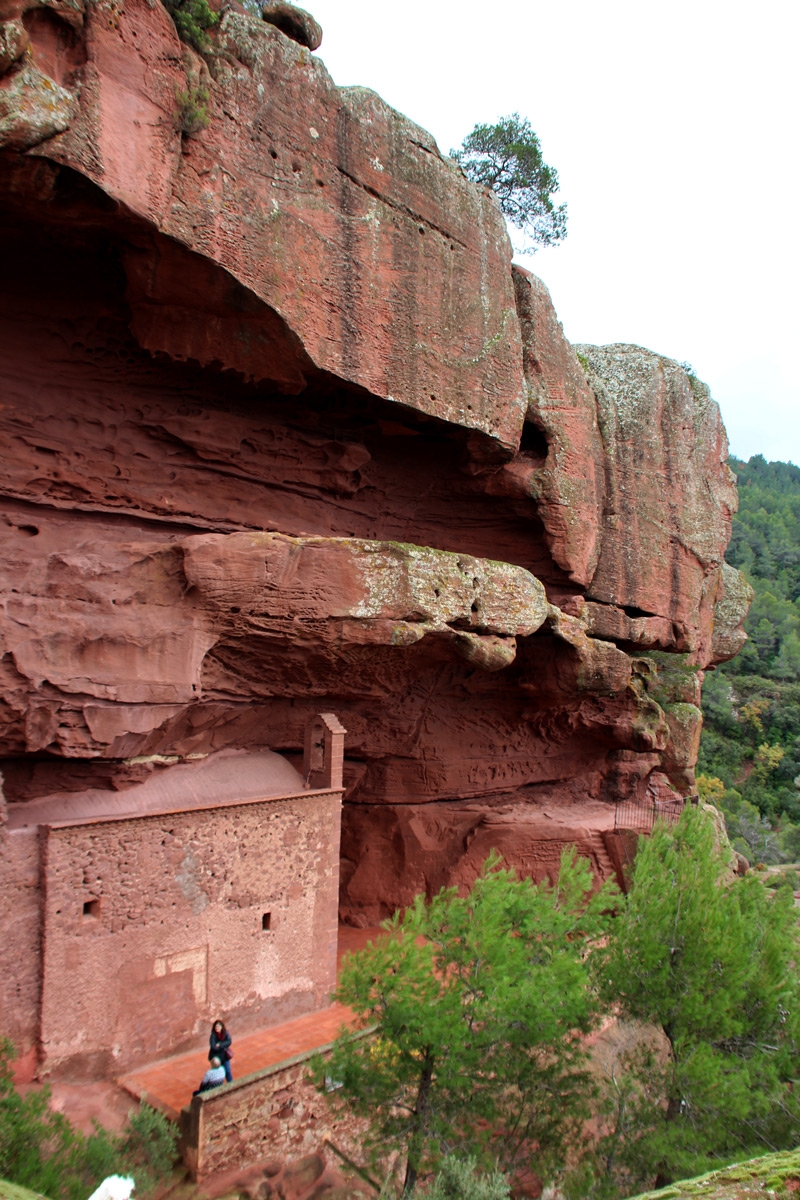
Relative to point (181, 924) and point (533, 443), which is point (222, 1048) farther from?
point (533, 443)

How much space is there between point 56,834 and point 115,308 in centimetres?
619

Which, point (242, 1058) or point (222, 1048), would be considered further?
point (242, 1058)

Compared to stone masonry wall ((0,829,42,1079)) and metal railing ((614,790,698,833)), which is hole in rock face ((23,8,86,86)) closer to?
stone masonry wall ((0,829,42,1079))

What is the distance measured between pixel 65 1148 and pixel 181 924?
2513mm

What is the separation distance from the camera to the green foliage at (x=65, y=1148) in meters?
6.82

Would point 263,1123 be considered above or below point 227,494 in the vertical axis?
below

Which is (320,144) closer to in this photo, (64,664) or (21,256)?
(21,256)

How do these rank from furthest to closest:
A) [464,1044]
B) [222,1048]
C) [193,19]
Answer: [193,19] → [222,1048] → [464,1044]

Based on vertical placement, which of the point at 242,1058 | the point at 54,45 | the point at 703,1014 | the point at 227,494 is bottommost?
the point at 242,1058

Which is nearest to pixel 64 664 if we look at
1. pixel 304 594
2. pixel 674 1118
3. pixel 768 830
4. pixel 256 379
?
pixel 304 594

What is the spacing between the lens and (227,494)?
1159 cm

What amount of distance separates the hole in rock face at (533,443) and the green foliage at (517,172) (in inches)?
390

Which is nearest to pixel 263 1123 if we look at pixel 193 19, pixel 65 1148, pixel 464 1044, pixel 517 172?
pixel 65 1148

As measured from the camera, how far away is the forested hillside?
39.2 meters
